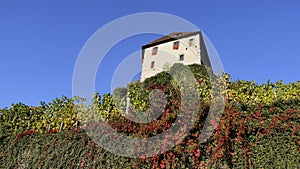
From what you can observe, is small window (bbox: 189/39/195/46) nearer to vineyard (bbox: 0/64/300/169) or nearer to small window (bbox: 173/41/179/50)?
small window (bbox: 173/41/179/50)

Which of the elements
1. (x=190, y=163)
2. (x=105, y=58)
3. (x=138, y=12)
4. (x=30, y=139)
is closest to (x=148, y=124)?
(x=190, y=163)

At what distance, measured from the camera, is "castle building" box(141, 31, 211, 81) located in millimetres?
31406

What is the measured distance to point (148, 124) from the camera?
4.64 m

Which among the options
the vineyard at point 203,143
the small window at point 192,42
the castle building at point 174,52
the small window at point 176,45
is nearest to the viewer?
the vineyard at point 203,143

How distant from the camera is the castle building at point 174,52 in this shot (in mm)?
31406

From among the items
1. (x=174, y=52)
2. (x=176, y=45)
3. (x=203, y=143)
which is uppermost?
(x=176, y=45)

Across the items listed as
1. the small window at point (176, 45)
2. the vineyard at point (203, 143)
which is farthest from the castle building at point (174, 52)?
the vineyard at point (203, 143)

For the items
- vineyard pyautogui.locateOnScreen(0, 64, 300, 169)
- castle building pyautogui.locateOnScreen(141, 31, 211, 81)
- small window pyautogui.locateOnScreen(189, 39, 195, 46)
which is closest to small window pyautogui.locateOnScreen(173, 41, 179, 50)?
castle building pyautogui.locateOnScreen(141, 31, 211, 81)

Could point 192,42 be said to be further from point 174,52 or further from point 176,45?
point 174,52

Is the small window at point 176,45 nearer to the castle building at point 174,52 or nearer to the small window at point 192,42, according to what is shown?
the castle building at point 174,52

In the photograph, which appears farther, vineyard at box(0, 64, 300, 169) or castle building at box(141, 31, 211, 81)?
castle building at box(141, 31, 211, 81)

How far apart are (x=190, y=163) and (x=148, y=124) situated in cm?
99

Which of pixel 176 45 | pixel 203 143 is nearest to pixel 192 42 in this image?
pixel 176 45

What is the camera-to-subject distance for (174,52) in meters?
33.3
